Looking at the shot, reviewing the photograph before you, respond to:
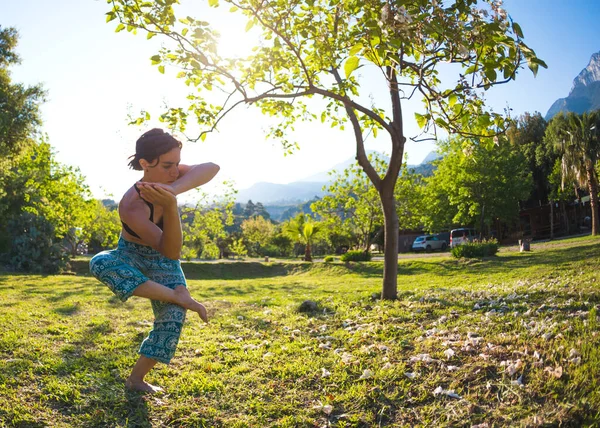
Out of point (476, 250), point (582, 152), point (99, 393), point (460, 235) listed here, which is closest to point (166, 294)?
point (99, 393)

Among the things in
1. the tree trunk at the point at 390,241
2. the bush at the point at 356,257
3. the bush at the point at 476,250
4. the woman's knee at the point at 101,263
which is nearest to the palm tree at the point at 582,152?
the bush at the point at 476,250

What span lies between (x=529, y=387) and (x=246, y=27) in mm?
5556

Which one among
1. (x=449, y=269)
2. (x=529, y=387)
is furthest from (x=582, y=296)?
(x=449, y=269)

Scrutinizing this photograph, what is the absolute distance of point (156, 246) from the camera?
11.7 feet

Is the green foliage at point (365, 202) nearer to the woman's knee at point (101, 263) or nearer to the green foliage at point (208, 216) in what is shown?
the green foliage at point (208, 216)

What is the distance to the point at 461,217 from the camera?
41.6 m

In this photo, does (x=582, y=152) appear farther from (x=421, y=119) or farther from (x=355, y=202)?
(x=421, y=119)

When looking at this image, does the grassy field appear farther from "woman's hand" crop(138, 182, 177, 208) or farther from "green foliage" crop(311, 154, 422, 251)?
"green foliage" crop(311, 154, 422, 251)

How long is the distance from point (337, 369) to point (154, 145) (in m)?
3.08

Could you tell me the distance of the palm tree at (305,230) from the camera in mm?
33438

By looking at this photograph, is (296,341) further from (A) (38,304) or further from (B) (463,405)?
(A) (38,304)

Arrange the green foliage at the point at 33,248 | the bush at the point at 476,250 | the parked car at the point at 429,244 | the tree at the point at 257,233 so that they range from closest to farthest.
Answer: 1. the green foliage at the point at 33,248
2. the bush at the point at 476,250
3. the parked car at the point at 429,244
4. the tree at the point at 257,233

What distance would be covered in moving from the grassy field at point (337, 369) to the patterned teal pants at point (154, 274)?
0.62 meters

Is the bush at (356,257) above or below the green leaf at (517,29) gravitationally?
below
